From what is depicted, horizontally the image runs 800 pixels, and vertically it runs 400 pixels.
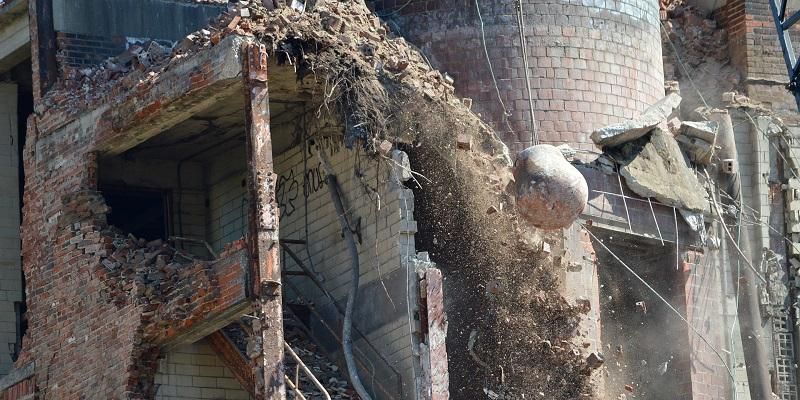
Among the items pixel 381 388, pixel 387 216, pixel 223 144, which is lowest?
pixel 381 388

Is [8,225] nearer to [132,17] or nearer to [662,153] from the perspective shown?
[132,17]

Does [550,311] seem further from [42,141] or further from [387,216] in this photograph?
[42,141]

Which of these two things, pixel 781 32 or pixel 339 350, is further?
pixel 781 32

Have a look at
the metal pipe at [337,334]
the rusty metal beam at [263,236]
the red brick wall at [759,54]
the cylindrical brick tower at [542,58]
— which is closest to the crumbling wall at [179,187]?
the metal pipe at [337,334]

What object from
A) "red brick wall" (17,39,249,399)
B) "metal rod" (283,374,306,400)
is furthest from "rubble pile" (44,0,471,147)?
"metal rod" (283,374,306,400)

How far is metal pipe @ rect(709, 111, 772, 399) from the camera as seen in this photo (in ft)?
96.5

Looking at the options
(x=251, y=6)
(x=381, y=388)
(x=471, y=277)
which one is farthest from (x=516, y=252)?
(x=251, y=6)

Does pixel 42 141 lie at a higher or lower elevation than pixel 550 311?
higher

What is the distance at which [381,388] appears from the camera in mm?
26188

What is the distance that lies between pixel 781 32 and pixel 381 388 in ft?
24.2

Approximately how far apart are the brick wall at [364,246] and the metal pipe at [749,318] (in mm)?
5284

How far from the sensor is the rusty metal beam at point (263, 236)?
2466 centimetres

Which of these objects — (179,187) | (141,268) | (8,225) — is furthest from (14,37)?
(141,268)

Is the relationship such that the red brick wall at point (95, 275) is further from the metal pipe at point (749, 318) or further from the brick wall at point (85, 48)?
the metal pipe at point (749, 318)
